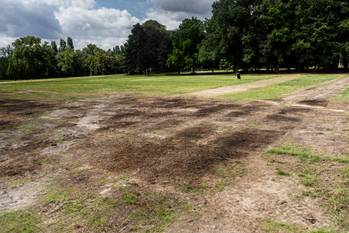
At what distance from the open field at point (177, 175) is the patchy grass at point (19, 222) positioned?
0.05ft

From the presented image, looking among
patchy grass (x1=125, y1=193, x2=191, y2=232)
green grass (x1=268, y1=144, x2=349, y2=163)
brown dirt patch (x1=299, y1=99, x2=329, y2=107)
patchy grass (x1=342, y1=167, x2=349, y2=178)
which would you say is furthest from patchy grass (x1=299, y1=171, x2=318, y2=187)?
brown dirt patch (x1=299, y1=99, x2=329, y2=107)

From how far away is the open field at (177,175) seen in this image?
4.53 meters

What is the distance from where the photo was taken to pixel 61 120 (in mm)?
12680

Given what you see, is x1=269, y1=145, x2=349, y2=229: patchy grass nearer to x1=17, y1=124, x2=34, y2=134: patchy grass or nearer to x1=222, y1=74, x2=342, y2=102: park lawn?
x1=17, y1=124, x2=34, y2=134: patchy grass

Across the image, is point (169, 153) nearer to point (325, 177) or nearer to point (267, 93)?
point (325, 177)

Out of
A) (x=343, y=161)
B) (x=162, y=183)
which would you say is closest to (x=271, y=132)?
(x=343, y=161)

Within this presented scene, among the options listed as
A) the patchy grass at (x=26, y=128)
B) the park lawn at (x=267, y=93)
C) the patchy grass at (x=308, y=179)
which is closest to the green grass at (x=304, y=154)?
the patchy grass at (x=308, y=179)

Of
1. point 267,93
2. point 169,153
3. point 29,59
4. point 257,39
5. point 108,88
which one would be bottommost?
point 108,88

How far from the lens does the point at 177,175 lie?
6.25 m

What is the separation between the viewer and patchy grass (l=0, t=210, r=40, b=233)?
171 inches

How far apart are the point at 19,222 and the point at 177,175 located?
9.00 ft

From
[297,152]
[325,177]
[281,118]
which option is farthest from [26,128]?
[325,177]

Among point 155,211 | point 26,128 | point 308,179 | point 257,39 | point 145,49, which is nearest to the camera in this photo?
point 155,211

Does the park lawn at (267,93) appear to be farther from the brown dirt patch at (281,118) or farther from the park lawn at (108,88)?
the brown dirt patch at (281,118)
